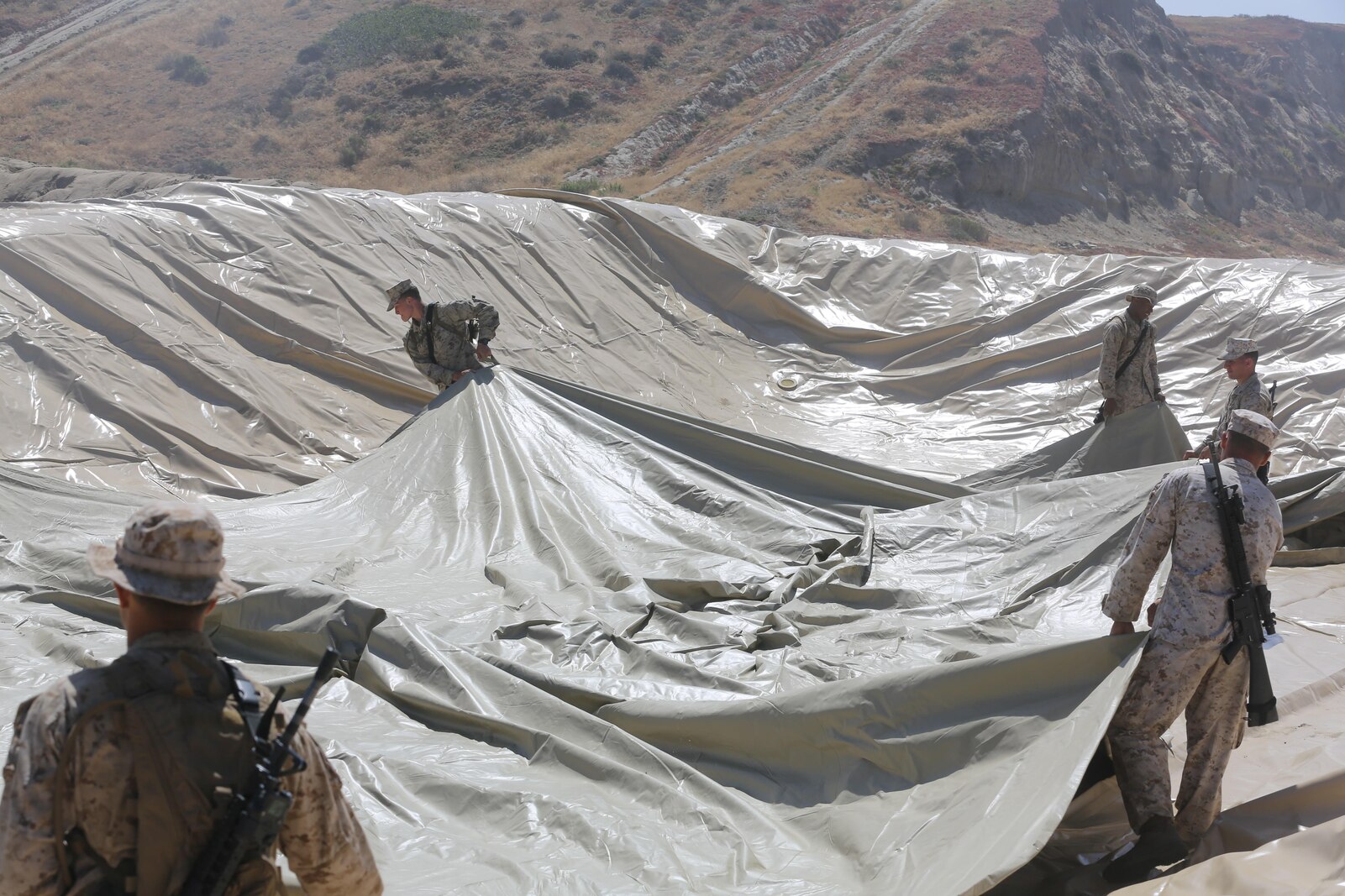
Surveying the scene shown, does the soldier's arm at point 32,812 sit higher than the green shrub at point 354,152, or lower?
lower

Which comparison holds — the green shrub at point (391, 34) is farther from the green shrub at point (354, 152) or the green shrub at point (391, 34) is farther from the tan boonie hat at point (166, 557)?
the tan boonie hat at point (166, 557)

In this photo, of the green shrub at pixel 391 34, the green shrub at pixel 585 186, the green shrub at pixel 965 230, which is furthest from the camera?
the green shrub at pixel 391 34

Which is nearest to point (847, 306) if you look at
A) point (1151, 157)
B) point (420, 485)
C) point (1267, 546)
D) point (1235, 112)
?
point (420, 485)

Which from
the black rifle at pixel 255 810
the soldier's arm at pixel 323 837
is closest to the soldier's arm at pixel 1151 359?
the soldier's arm at pixel 323 837

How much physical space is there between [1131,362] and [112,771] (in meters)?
5.94

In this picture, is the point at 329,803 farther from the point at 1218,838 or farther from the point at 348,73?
the point at 348,73

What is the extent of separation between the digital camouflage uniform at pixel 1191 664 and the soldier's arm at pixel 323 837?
2068 mm

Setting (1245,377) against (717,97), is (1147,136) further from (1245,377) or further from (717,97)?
(1245,377)

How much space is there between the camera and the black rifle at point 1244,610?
9.74 feet

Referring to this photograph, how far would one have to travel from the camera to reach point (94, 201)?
8172 millimetres

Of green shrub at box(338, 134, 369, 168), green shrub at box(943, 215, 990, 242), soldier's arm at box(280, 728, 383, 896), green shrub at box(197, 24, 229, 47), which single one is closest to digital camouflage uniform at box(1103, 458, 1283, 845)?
soldier's arm at box(280, 728, 383, 896)

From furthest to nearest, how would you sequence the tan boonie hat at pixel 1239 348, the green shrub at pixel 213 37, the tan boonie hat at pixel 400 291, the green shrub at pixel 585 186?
the green shrub at pixel 213 37
the green shrub at pixel 585 186
the tan boonie hat at pixel 400 291
the tan boonie hat at pixel 1239 348

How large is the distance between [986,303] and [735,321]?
220cm

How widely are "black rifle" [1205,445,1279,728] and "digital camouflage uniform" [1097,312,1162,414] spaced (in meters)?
3.52
